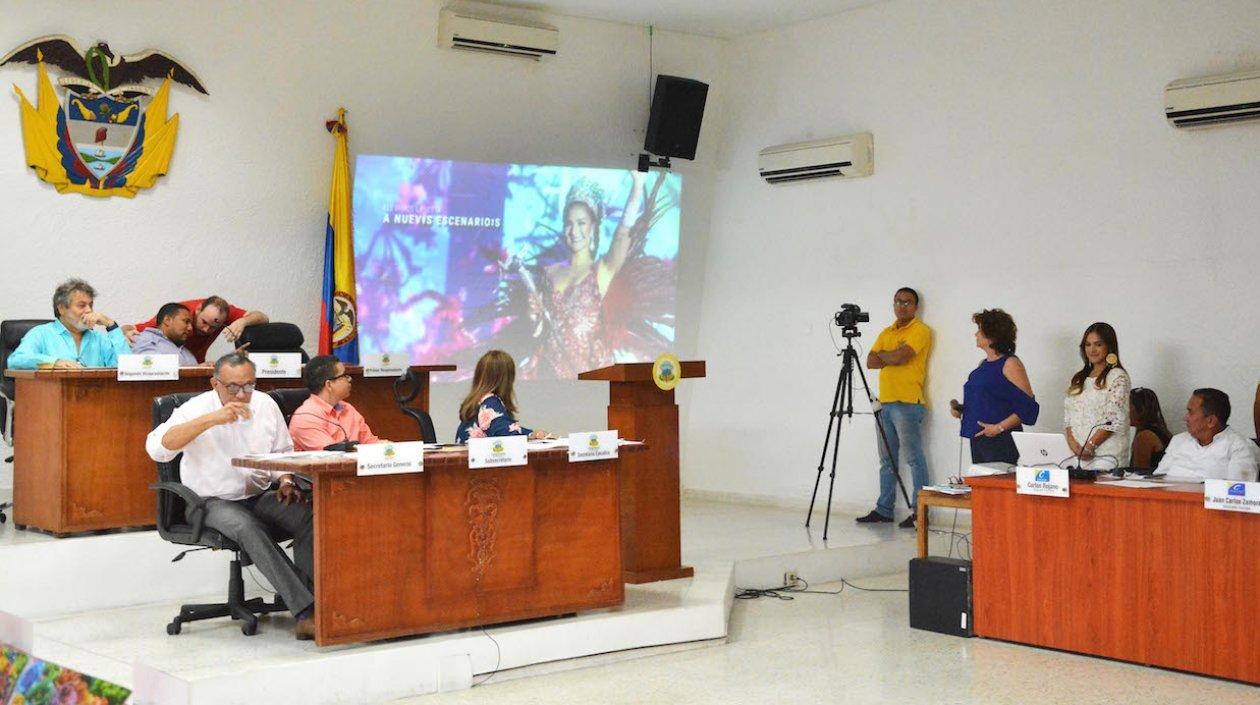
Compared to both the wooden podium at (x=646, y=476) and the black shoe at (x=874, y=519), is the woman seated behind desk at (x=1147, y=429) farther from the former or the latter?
the wooden podium at (x=646, y=476)

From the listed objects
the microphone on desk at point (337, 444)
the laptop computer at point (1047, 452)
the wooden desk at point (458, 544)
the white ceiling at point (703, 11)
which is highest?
the white ceiling at point (703, 11)

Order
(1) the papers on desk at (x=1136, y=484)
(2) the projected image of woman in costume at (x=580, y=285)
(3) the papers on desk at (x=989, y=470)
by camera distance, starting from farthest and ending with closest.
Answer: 1. (2) the projected image of woman in costume at (x=580, y=285)
2. (3) the papers on desk at (x=989, y=470)
3. (1) the papers on desk at (x=1136, y=484)

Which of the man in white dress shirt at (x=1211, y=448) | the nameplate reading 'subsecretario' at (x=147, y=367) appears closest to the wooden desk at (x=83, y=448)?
the nameplate reading 'subsecretario' at (x=147, y=367)

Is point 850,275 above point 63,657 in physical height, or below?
above

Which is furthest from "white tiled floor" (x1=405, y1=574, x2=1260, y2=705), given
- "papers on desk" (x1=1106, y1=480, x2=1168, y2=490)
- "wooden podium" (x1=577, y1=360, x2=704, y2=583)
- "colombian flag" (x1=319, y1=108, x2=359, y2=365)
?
"colombian flag" (x1=319, y1=108, x2=359, y2=365)

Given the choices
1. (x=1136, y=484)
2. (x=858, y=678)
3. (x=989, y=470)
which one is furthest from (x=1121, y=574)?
(x=858, y=678)

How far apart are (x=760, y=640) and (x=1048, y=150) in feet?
12.2

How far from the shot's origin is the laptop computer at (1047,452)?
6.05 metres

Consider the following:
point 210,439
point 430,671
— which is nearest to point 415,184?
point 210,439

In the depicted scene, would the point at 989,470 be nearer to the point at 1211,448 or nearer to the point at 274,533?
the point at 1211,448

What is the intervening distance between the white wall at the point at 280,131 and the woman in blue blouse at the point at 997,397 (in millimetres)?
3090

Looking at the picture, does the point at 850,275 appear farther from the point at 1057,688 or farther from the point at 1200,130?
the point at 1057,688

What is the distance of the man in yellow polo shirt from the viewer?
26.3 ft

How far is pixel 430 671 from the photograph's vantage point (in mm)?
4629
